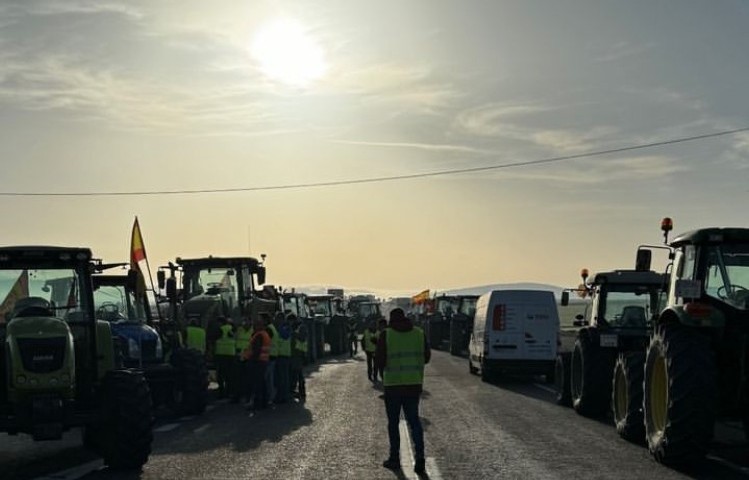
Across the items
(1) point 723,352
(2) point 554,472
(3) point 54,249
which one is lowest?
(2) point 554,472

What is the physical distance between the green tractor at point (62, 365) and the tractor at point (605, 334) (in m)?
8.13

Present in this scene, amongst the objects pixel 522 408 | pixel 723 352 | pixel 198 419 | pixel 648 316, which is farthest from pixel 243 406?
pixel 723 352

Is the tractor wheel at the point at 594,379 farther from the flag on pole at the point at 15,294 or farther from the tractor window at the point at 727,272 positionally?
the flag on pole at the point at 15,294

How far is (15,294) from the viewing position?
12734mm

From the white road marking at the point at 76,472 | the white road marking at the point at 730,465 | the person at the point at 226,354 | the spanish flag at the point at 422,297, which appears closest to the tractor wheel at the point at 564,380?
the white road marking at the point at 730,465

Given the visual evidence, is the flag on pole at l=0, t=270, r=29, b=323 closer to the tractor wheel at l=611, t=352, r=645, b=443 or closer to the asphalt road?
the asphalt road

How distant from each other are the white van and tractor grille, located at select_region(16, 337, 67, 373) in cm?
1610

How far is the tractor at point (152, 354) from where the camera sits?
17609 millimetres

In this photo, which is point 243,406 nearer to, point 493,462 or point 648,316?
point 648,316

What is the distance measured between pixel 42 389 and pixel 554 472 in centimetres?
587

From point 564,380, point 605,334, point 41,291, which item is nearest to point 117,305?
point 41,291

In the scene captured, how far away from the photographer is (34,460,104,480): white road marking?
1141 cm

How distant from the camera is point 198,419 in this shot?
58.6ft

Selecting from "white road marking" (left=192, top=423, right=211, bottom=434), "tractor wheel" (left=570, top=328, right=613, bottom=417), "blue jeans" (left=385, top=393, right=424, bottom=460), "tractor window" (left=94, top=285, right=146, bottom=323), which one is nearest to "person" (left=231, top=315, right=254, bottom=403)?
"tractor window" (left=94, top=285, right=146, bottom=323)
